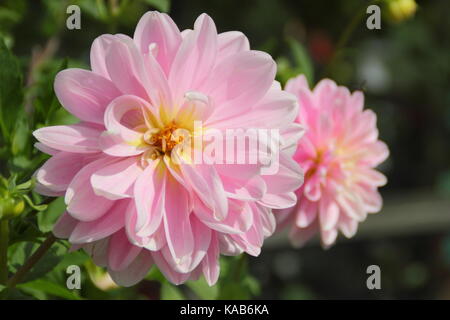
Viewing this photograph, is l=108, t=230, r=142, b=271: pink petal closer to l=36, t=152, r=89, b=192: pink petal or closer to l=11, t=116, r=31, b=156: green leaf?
l=36, t=152, r=89, b=192: pink petal

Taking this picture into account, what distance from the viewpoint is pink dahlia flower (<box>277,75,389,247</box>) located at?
0.86m

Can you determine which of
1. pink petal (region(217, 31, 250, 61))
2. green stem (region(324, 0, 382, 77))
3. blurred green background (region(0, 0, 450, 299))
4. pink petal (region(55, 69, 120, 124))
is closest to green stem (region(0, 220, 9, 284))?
pink petal (region(55, 69, 120, 124))

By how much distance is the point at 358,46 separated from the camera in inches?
90.9

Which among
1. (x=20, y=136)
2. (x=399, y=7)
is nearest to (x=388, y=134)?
(x=399, y=7)

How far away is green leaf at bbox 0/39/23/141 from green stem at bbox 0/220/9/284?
0.44 ft

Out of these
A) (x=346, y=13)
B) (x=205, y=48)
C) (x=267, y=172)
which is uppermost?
(x=346, y=13)

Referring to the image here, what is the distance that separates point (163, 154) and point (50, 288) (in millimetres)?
188

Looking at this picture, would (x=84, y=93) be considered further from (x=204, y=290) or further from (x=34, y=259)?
(x=204, y=290)

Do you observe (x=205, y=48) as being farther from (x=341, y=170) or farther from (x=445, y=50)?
(x=445, y=50)

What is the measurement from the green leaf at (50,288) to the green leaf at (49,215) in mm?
63

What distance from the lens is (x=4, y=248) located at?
→ 2.11 feet

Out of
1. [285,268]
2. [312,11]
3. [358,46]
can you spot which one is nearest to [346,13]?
[312,11]

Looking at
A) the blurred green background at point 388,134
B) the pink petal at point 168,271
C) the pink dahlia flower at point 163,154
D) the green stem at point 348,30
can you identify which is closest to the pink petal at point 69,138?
the pink dahlia flower at point 163,154

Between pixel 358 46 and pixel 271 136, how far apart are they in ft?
5.75
